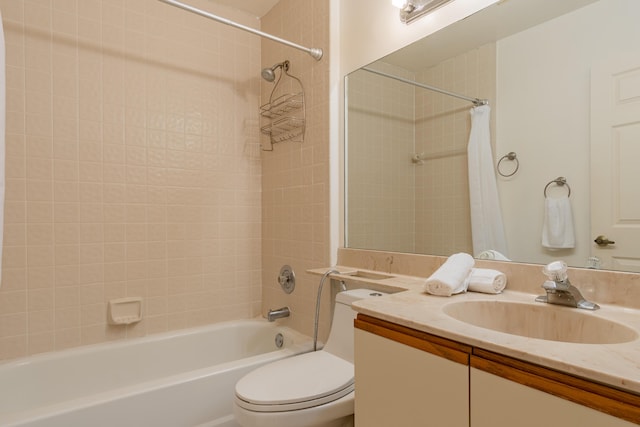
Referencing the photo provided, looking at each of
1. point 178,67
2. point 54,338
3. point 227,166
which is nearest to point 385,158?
point 227,166

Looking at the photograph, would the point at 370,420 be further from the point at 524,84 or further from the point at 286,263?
the point at 286,263

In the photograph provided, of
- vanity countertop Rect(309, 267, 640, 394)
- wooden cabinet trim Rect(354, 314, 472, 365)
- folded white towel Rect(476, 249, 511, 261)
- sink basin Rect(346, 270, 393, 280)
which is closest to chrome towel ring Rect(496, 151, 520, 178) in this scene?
folded white towel Rect(476, 249, 511, 261)

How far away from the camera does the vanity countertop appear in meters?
0.56

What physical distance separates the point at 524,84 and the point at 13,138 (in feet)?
7.37

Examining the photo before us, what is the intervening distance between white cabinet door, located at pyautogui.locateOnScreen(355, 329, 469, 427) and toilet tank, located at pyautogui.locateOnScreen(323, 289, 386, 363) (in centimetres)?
54

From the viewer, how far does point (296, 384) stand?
1.29m

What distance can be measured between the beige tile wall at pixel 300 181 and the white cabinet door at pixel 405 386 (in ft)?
3.14

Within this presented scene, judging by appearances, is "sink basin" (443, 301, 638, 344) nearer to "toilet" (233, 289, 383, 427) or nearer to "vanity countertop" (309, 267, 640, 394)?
"vanity countertop" (309, 267, 640, 394)

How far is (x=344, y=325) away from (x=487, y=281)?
0.67 metres

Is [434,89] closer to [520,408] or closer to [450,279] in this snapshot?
[450,279]

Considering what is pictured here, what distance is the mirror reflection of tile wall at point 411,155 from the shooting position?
56.2 inches

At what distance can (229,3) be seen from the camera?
2293 millimetres

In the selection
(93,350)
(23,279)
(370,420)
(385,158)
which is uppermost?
(385,158)

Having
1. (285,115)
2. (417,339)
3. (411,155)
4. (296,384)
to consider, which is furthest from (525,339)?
(285,115)
